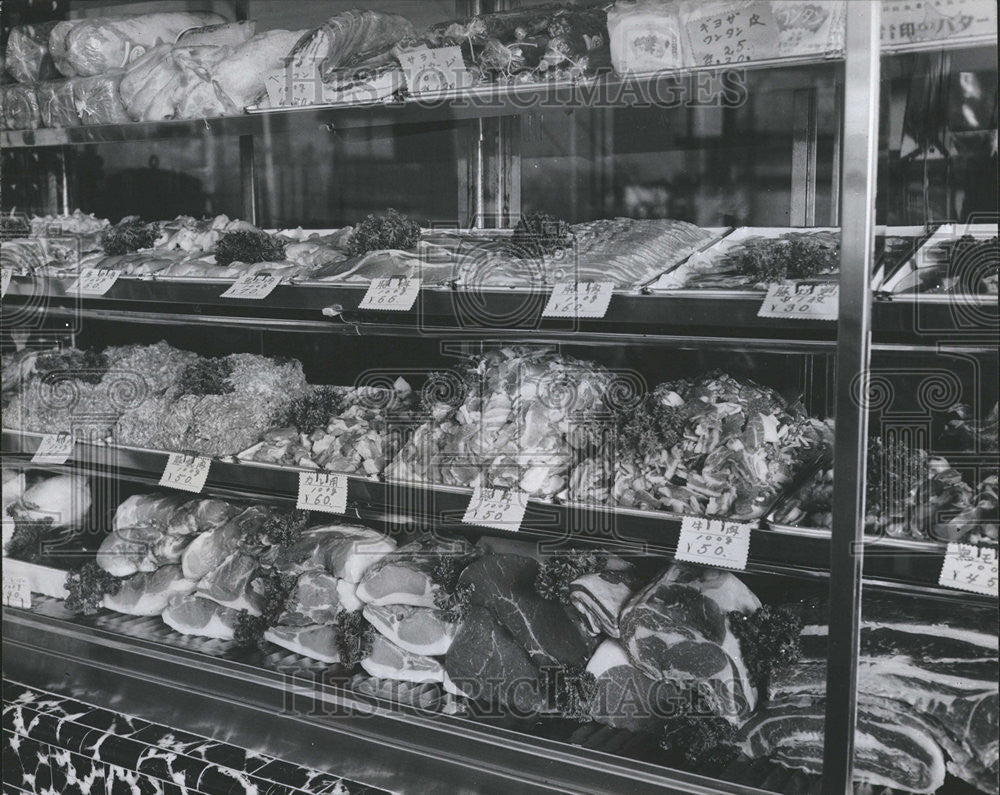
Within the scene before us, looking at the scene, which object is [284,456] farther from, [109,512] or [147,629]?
[109,512]

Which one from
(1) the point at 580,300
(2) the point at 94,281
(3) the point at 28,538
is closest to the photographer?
(1) the point at 580,300

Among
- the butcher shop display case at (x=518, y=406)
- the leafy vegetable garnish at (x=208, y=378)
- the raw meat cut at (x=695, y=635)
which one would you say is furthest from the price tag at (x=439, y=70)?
the raw meat cut at (x=695, y=635)

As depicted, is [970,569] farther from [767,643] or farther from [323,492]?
[323,492]

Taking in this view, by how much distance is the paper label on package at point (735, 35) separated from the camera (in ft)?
6.57

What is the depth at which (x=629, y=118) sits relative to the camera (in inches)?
109

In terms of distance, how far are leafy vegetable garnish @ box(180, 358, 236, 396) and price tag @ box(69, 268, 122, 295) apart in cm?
34

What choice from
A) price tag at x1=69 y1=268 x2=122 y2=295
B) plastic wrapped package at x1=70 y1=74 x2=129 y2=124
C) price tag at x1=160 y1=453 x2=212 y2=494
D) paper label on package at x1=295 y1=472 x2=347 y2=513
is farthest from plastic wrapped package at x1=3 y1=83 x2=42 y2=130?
paper label on package at x1=295 y1=472 x2=347 y2=513

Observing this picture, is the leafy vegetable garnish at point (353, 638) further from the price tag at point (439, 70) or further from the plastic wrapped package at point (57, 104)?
the plastic wrapped package at point (57, 104)

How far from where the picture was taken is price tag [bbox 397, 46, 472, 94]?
2434 millimetres

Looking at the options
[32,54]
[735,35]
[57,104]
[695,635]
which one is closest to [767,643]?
[695,635]

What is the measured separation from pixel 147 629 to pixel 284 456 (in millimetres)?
726

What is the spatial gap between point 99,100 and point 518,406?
1646 millimetres

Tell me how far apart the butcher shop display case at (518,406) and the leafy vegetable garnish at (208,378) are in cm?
2

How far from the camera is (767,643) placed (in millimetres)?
2244
